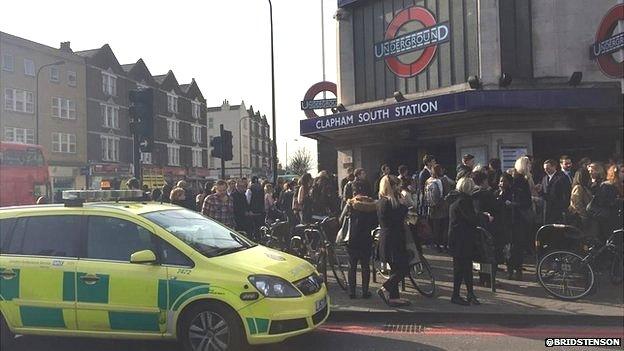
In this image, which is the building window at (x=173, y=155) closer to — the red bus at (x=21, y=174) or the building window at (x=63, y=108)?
the building window at (x=63, y=108)

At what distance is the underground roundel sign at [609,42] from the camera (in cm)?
1024

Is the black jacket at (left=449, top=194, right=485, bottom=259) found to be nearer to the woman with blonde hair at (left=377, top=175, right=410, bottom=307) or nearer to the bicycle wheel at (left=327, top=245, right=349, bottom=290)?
the woman with blonde hair at (left=377, top=175, right=410, bottom=307)

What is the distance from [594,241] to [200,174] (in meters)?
67.5

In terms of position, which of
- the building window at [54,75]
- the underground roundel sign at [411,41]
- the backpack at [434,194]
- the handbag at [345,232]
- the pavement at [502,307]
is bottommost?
the pavement at [502,307]

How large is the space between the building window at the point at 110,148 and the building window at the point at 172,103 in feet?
43.6

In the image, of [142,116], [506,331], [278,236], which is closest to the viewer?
[506,331]

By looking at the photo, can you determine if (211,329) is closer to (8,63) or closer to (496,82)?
(496,82)

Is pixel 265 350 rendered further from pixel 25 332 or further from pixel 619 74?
pixel 619 74

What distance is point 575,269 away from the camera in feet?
23.5

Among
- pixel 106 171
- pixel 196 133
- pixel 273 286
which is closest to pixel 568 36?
pixel 273 286

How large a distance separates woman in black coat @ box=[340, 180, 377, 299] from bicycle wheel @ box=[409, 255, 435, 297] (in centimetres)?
66

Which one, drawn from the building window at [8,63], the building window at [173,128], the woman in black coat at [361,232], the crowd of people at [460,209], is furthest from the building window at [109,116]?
the woman in black coat at [361,232]

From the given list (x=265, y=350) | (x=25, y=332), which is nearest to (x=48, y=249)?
(x=25, y=332)

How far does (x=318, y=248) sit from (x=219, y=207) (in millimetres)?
1915
